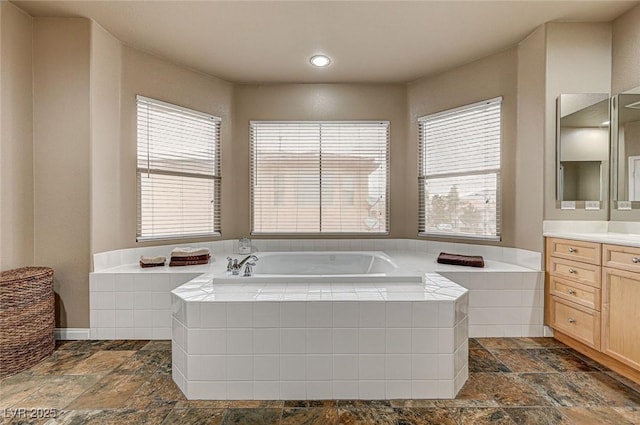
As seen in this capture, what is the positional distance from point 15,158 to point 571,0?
4146 mm

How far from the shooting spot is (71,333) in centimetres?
246

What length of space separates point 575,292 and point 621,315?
1.05ft

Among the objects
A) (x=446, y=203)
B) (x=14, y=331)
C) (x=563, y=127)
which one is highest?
(x=563, y=127)

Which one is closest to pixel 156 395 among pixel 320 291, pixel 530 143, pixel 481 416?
pixel 320 291

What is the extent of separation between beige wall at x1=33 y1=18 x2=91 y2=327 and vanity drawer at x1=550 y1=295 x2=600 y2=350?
3.61 m

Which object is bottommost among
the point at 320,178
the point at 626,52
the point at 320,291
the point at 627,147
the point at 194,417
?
the point at 194,417

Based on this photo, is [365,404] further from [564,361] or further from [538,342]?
[538,342]

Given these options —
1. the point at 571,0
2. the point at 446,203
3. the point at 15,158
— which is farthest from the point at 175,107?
the point at 571,0

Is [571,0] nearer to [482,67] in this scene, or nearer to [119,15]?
[482,67]

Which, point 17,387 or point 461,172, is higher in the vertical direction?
point 461,172

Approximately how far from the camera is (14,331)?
1987 millimetres

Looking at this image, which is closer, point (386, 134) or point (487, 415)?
point (487, 415)

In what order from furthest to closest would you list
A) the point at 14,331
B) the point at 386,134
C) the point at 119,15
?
the point at 386,134 → the point at 119,15 → the point at 14,331

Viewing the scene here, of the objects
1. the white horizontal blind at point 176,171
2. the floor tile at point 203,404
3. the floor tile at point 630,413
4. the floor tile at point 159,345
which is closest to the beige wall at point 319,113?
the white horizontal blind at point 176,171
